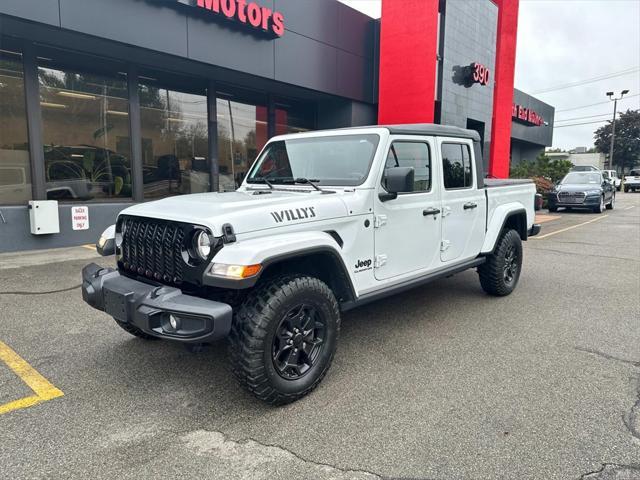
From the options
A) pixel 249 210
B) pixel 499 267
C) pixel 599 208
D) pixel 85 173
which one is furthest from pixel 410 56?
pixel 249 210

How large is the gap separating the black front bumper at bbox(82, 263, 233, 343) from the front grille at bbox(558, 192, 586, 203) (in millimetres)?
18520

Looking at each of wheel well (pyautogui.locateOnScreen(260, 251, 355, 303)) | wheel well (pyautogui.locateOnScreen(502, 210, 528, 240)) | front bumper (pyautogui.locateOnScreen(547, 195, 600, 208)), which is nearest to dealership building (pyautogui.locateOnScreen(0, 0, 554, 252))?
front bumper (pyautogui.locateOnScreen(547, 195, 600, 208))

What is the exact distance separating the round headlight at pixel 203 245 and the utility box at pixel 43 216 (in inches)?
283

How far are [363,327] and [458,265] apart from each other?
1.21m

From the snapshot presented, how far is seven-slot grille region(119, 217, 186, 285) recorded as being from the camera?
116 inches

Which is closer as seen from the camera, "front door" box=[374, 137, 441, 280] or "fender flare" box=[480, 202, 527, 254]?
"front door" box=[374, 137, 441, 280]

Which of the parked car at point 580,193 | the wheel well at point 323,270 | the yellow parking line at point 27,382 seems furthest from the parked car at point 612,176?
the yellow parking line at point 27,382

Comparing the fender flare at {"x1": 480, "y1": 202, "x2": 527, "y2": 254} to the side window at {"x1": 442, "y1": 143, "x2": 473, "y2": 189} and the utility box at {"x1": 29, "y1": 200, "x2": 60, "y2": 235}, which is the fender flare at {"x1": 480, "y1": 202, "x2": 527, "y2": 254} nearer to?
the side window at {"x1": 442, "y1": 143, "x2": 473, "y2": 189}

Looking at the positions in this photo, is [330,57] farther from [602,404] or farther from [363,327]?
[602,404]

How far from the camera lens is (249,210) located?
2955mm

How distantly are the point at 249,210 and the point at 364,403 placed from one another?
1518mm

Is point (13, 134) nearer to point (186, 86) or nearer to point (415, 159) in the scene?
point (186, 86)

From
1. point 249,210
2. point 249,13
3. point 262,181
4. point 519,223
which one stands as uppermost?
point 249,13

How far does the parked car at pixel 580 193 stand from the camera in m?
17.8
